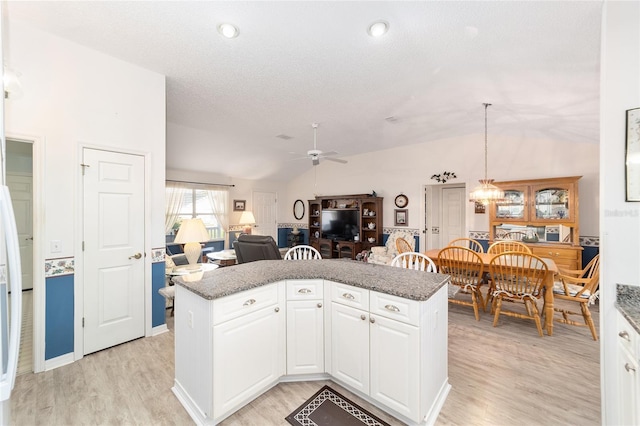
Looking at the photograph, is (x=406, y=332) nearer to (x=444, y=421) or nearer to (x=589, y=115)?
(x=444, y=421)

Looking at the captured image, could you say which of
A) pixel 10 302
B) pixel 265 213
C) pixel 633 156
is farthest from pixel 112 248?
pixel 265 213

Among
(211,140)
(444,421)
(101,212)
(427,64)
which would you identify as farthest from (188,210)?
(444,421)

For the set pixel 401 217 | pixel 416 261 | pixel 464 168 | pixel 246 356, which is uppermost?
pixel 464 168

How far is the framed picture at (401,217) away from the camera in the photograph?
241 inches

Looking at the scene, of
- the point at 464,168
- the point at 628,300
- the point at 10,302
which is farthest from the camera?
the point at 464,168

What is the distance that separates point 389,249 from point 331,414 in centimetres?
445

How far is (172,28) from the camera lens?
2.17 metres

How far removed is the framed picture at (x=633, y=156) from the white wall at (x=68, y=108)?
390 cm

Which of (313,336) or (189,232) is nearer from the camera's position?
(313,336)

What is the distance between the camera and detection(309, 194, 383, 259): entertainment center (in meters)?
6.52

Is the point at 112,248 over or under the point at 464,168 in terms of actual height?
under

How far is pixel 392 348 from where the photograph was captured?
1742 mm

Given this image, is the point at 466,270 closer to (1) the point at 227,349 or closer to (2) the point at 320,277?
(2) the point at 320,277

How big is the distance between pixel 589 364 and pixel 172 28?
4530mm
